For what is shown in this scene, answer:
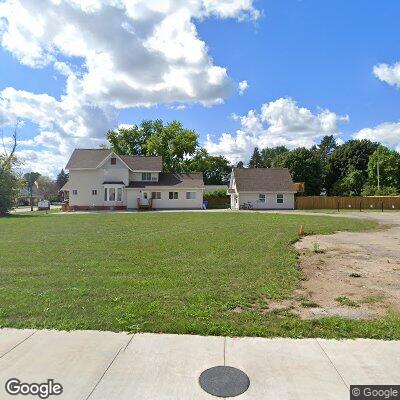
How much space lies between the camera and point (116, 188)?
138 feet

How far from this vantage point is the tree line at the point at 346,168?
54.3 m

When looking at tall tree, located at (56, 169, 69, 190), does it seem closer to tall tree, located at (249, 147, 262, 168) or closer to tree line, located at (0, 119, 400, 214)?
tree line, located at (0, 119, 400, 214)

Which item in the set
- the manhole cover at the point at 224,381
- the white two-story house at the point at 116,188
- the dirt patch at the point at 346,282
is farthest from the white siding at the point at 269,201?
the manhole cover at the point at 224,381

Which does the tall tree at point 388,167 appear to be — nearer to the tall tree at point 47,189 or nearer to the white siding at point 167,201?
the white siding at point 167,201

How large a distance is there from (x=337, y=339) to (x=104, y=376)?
2.90 meters

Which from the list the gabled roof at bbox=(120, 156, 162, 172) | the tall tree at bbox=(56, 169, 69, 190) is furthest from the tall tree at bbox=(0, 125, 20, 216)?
the tall tree at bbox=(56, 169, 69, 190)

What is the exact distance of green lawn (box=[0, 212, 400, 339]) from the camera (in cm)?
478

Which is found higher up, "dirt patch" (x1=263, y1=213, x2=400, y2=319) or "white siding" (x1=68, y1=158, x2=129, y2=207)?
"white siding" (x1=68, y1=158, x2=129, y2=207)

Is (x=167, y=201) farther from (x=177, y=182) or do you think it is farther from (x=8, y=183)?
(x=8, y=183)

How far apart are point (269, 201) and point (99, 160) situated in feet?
73.1

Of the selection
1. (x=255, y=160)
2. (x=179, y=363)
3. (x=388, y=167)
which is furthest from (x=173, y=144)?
(x=179, y=363)

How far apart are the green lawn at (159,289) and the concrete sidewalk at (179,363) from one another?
0.94 feet

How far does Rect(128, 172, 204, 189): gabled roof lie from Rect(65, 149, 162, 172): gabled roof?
5.51 ft

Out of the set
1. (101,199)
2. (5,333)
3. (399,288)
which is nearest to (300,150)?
(101,199)
